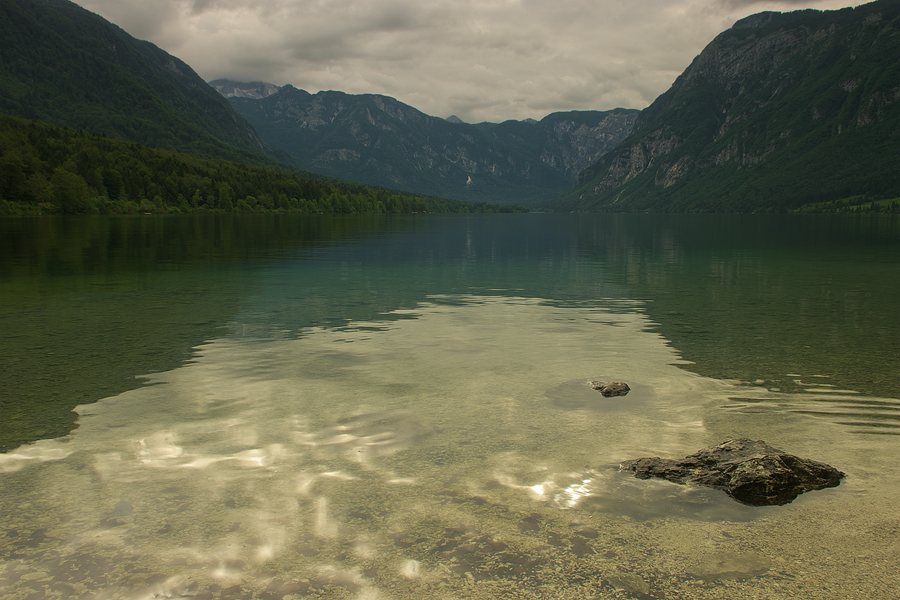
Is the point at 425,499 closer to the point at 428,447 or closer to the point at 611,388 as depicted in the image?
the point at 428,447

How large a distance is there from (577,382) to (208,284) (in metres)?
24.3

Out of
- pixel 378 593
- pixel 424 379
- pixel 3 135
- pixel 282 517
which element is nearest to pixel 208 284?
pixel 424 379

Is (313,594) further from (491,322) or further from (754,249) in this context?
(754,249)

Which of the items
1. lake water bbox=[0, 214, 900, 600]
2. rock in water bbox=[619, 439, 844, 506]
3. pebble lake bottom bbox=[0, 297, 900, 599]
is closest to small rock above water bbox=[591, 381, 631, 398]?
pebble lake bottom bbox=[0, 297, 900, 599]

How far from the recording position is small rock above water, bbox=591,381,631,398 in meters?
13.8

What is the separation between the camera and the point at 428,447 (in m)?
10.5

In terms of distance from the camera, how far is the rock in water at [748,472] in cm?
872

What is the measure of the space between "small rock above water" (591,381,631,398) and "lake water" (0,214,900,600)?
402mm

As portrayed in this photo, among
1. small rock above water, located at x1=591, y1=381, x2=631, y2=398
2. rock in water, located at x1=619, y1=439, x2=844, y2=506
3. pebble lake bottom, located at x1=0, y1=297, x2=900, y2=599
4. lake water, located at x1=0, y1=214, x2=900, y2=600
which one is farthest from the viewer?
small rock above water, located at x1=591, y1=381, x2=631, y2=398

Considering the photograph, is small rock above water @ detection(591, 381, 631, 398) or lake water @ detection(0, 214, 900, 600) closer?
lake water @ detection(0, 214, 900, 600)

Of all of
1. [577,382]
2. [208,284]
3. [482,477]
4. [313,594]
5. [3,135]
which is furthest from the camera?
[3,135]

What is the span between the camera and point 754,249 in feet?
206

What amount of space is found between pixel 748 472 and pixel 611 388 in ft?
16.6

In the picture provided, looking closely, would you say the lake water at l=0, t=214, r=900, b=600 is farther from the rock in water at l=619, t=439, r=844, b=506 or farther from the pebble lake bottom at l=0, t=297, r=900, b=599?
the rock in water at l=619, t=439, r=844, b=506
